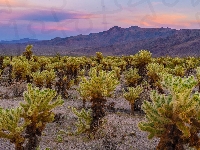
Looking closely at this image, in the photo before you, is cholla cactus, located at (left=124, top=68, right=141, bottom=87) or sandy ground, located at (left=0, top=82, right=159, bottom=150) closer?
sandy ground, located at (left=0, top=82, right=159, bottom=150)

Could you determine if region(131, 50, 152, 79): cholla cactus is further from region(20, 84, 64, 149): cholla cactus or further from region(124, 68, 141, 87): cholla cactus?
region(20, 84, 64, 149): cholla cactus

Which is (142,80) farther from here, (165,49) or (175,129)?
(165,49)

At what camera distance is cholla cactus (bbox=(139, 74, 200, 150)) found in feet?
23.7

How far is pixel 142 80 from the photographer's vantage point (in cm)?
2112

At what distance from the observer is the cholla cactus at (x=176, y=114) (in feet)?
23.7

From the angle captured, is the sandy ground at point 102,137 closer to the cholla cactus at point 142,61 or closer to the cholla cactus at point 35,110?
the cholla cactus at point 35,110

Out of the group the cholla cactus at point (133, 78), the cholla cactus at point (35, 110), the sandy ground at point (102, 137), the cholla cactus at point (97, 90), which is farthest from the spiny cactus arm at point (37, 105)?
the cholla cactus at point (133, 78)

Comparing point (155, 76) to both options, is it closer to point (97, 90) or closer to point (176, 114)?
point (97, 90)

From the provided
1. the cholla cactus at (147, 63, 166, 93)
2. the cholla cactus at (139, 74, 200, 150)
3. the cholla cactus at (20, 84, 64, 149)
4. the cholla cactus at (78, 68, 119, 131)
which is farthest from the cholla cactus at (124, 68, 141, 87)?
the cholla cactus at (139, 74, 200, 150)

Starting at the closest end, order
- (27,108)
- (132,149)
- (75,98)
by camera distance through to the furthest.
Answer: (27,108), (132,149), (75,98)

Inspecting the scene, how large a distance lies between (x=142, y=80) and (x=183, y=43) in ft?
411

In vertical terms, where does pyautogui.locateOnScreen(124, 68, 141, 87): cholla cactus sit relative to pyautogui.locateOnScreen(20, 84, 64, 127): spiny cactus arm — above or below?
below

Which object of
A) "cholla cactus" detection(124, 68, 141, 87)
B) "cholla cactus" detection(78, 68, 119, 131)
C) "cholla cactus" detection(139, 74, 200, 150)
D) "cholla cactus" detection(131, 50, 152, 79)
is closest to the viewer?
"cholla cactus" detection(139, 74, 200, 150)

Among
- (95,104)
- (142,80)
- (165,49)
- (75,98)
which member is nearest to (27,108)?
(95,104)
